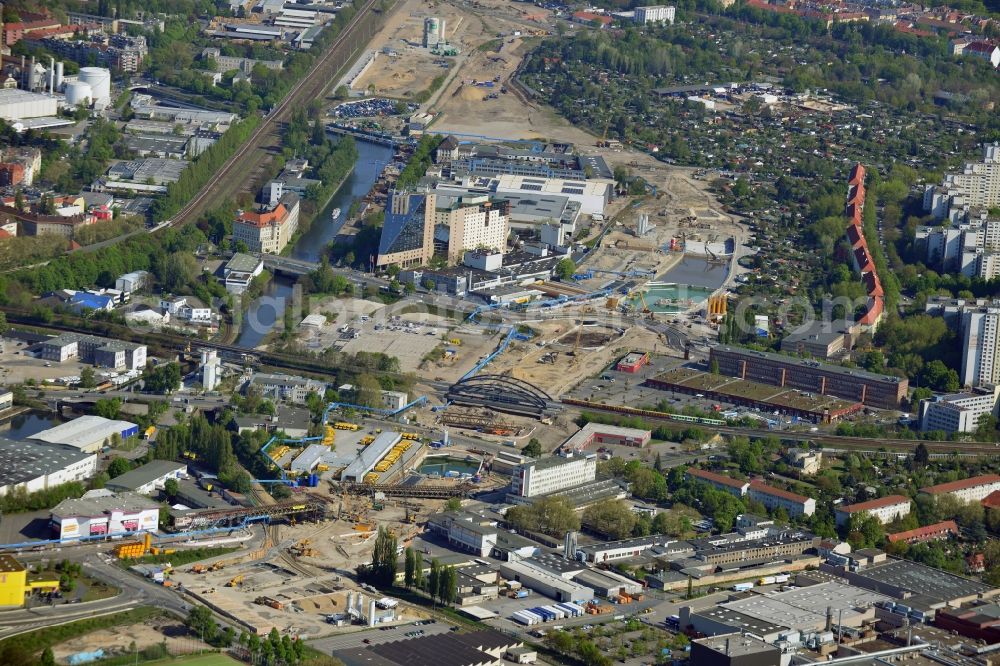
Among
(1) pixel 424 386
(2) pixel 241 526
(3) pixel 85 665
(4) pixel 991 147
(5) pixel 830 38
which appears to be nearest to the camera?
(3) pixel 85 665

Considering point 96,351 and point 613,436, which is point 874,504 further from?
point 96,351

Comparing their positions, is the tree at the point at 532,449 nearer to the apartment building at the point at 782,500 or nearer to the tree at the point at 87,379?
the apartment building at the point at 782,500

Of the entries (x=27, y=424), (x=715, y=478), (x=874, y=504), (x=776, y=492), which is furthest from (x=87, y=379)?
(x=874, y=504)

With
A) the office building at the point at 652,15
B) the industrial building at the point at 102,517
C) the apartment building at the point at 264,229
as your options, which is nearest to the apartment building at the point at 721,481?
the industrial building at the point at 102,517

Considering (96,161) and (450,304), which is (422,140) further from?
(450,304)

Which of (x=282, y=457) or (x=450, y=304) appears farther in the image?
(x=450, y=304)

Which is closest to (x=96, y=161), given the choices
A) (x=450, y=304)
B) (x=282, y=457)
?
(x=450, y=304)
